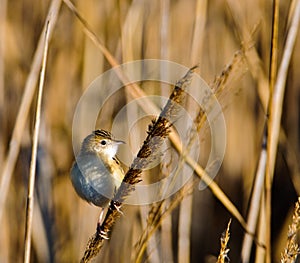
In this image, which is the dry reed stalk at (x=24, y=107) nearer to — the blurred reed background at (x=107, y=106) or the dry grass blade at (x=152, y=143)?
the blurred reed background at (x=107, y=106)

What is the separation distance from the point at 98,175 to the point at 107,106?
71 cm

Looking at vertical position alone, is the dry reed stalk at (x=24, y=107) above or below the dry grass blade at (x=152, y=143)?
above

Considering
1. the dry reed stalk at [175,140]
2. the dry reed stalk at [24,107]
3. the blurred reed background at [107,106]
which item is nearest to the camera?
the dry reed stalk at [175,140]

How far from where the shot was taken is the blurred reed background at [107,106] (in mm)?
2258

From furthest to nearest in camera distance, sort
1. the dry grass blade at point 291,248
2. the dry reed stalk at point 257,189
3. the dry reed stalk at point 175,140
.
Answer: the dry reed stalk at point 257,189 → the dry reed stalk at point 175,140 → the dry grass blade at point 291,248

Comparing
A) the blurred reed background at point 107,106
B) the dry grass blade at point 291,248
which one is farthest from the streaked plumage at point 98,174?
the dry grass blade at point 291,248

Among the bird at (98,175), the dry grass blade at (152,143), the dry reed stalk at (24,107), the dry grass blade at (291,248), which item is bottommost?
the dry grass blade at (291,248)

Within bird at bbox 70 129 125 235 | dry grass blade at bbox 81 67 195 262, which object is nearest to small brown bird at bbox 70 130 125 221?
bird at bbox 70 129 125 235

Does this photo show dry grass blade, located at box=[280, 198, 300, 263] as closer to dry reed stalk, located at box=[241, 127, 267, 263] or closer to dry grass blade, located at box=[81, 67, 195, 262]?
dry grass blade, located at box=[81, 67, 195, 262]

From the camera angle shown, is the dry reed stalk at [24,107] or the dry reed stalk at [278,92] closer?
the dry reed stalk at [278,92]

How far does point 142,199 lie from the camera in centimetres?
186

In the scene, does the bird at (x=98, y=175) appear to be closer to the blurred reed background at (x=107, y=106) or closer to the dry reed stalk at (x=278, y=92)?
the blurred reed background at (x=107, y=106)

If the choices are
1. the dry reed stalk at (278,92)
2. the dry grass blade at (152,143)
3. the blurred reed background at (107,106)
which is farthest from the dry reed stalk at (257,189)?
the dry grass blade at (152,143)

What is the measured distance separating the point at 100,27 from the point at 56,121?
47 centimetres
